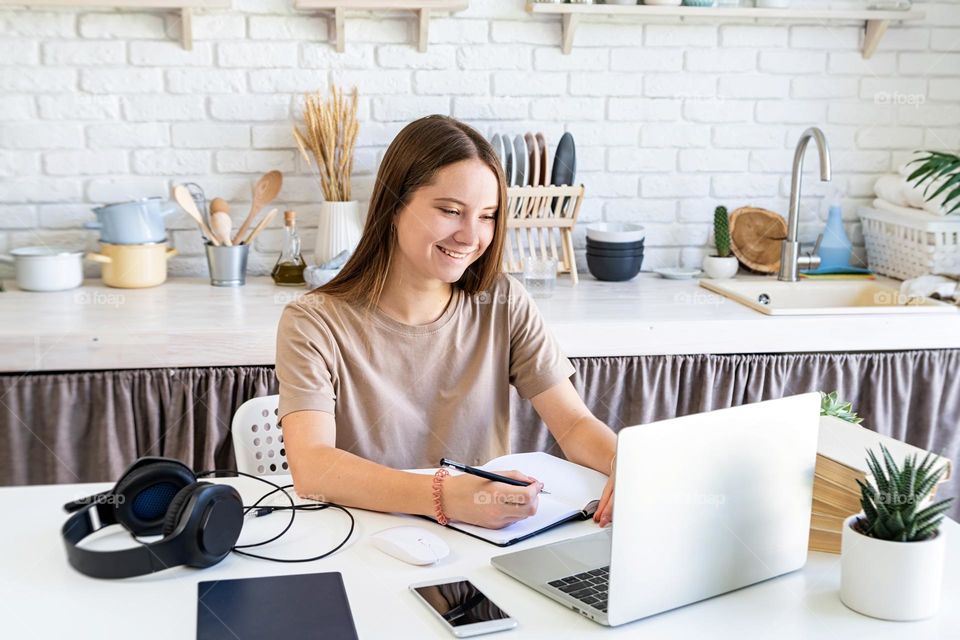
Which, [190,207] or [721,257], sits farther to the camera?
[721,257]

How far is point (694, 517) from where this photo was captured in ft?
3.61

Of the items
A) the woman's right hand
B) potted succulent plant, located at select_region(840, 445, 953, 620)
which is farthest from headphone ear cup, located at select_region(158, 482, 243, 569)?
potted succulent plant, located at select_region(840, 445, 953, 620)

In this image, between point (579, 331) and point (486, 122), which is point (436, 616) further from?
point (486, 122)

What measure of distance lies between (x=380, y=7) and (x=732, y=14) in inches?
41.9

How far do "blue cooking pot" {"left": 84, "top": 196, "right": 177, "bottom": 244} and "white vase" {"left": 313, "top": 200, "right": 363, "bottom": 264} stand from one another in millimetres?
460

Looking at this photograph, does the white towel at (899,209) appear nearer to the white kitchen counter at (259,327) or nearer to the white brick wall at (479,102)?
the white brick wall at (479,102)

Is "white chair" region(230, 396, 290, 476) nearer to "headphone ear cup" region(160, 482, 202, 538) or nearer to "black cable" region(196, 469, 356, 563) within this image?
"black cable" region(196, 469, 356, 563)

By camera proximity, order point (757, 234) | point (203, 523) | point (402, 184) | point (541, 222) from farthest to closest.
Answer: point (757, 234) → point (541, 222) → point (402, 184) → point (203, 523)

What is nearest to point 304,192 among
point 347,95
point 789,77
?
point 347,95

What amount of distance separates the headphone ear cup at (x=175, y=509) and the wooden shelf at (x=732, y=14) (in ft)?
6.77

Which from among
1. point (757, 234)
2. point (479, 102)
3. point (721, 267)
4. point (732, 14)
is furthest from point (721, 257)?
point (479, 102)

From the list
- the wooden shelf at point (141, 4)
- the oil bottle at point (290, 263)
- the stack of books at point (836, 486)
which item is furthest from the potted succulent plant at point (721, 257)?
the stack of books at point (836, 486)

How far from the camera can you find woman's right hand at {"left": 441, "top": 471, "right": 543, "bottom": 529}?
1326mm

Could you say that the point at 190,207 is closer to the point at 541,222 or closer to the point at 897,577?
the point at 541,222
